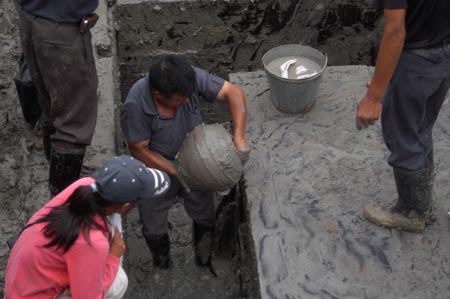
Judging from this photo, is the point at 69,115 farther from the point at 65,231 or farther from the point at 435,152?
the point at 435,152

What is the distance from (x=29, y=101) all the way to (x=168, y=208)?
1277mm

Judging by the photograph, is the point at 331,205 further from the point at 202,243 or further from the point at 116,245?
the point at 116,245

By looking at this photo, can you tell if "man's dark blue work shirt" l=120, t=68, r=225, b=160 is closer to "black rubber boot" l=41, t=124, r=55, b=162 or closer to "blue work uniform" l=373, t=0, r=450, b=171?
"black rubber boot" l=41, t=124, r=55, b=162

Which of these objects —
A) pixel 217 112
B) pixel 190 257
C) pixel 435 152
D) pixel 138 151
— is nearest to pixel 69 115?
pixel 138 151

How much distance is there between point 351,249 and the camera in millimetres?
3801

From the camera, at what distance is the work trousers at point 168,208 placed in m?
4.16

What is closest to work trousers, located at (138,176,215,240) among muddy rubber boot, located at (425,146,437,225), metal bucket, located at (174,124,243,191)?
metal bucket, located at (174,124,243,191)

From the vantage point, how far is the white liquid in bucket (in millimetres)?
4648

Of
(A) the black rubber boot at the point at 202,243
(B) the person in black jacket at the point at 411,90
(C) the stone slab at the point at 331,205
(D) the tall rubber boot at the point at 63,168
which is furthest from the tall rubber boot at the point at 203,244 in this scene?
(B) the person in black jacket at the point at 411,90

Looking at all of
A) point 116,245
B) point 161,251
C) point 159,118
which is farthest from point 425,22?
point 161,251

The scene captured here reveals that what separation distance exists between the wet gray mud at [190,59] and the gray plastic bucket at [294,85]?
770mm

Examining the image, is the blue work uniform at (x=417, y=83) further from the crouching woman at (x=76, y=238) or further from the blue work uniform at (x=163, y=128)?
the crouching woman at (x=76, y=238)

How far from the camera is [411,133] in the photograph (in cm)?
340

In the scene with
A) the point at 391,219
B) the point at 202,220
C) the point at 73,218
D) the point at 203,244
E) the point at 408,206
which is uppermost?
the point at 73,218
